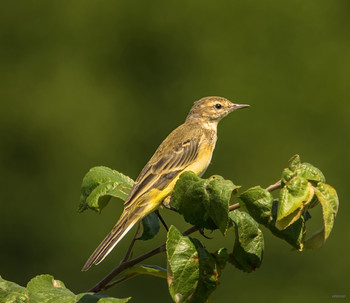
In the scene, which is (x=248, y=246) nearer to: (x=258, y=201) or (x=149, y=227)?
(x=258, y=201)

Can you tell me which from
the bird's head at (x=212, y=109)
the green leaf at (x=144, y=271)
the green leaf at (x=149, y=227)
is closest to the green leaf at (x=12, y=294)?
the green leaf at (x=144, y=271)

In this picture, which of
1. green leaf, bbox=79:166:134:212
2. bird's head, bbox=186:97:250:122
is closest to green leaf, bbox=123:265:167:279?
green leaf, bbox=79:166:134:212

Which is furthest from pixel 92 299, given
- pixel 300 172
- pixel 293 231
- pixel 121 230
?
pixel 121 230

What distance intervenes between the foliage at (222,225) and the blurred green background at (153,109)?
23.5 feet

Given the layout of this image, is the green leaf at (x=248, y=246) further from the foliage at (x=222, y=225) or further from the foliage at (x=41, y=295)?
the foliage at (x=41, y=295)

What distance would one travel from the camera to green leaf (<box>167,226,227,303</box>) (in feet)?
9.64

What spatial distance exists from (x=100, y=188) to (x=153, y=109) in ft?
31.4

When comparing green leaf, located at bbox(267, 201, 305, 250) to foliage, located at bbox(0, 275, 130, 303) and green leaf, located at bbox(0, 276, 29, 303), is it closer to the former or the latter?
foliage, located at bbox(0, 275, 130, 303)

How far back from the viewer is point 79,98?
A: 1386cm

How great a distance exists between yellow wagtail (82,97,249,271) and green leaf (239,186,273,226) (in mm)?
1123

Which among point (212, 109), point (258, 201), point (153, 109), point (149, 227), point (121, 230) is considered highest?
point (258, 201)

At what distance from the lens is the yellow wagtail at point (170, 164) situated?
13.8ft

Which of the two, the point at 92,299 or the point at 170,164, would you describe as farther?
the point at 170,164

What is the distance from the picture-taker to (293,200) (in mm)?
2801
